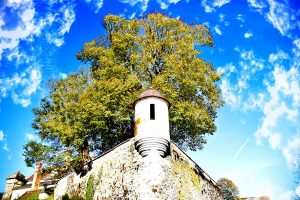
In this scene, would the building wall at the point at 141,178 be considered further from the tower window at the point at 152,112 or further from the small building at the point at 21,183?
the small building at the point at 21,183

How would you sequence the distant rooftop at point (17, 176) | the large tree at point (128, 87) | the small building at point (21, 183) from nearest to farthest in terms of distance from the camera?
the large tree at point (128, 87) < the small building at point (21, 183) < the distant rooftop at point (17, 176)

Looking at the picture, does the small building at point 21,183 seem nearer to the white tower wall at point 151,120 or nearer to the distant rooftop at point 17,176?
the distant rooftop at point 17,176

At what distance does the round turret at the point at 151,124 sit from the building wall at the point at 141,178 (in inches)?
18.2

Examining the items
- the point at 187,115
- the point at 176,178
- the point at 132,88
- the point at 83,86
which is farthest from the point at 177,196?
the point at 83,86

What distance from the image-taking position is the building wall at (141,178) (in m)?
15.0

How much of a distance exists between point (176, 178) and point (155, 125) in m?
2.92

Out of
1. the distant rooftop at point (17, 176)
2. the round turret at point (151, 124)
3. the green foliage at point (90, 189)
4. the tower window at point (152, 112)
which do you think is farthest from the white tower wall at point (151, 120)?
the distant rooftop at point (17, 176)

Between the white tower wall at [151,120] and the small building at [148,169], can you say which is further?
the white tower wall at [151,120]

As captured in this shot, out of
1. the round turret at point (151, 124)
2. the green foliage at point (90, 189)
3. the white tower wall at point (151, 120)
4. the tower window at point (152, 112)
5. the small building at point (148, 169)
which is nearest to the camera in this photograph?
the small building at point (148, 169)

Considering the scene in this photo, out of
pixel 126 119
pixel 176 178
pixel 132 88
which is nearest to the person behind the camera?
pixel 176 178

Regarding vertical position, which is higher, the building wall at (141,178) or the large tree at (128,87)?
the large tree at (128,87)

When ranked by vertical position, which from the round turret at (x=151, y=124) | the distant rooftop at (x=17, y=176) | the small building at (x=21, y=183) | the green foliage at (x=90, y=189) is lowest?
the green foliage at (x=90, y=189)

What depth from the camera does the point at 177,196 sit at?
15.5 meters

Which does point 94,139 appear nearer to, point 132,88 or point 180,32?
point 132,88
